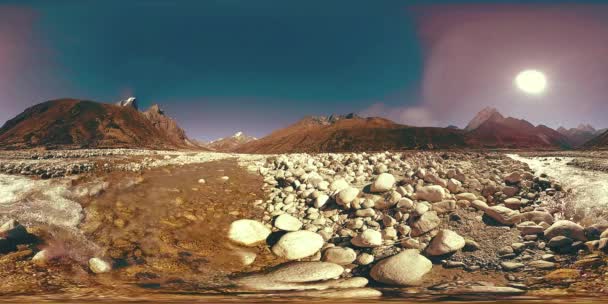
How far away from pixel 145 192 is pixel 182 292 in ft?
24.7

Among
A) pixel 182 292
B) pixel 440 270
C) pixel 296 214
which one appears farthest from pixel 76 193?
pixel 440 270

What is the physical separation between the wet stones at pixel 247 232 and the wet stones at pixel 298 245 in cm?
71

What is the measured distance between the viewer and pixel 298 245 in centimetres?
815

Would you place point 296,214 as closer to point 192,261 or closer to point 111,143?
point 192,261

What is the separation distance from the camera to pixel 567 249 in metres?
6.94

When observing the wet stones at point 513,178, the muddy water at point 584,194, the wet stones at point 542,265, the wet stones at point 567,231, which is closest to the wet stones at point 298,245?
the wet stones at point 542,265

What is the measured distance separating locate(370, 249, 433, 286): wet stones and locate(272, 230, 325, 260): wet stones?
5.71ft

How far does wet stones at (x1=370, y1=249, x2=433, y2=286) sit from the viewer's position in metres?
6.30

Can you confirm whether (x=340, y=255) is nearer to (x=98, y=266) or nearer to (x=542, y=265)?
(x=542, y=265)

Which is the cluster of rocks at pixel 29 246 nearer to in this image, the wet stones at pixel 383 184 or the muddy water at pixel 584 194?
the wet stones at pixel 383 184

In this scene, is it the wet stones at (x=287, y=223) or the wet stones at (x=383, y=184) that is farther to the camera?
the wet stones at (x=383, y=184)

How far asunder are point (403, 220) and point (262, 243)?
12.0 feet

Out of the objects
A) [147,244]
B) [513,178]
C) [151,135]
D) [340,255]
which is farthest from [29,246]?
[151,135]

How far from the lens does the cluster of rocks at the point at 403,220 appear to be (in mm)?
7039
